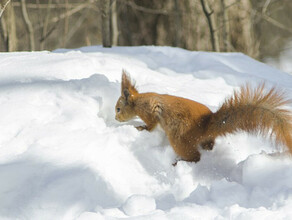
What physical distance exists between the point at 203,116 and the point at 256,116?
459 millimetres

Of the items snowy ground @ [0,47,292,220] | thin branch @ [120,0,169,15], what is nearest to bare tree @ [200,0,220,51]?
thin branch @ [120,0,169,15]

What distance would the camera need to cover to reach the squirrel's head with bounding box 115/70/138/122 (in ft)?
10.5

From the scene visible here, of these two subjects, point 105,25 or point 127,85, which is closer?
point 127,85

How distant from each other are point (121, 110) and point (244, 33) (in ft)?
11.9

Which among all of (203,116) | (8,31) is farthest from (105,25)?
(203,116)

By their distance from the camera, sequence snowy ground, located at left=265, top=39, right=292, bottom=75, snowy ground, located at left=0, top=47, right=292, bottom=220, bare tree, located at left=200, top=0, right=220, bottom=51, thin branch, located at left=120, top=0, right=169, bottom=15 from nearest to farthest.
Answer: snowy ground, located at left=0, top=47, right=292, bottom=220 < bare tree, located at left=200, top=0, right=220, bottom=51 < thin branch, located at left=120, top=0, right=169, bottom=15 < snowy ground, located at left=265, top=39, right=292, bottom=75

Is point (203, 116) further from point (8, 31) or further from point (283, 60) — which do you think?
point (283, 60)

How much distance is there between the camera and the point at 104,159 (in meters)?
2.47

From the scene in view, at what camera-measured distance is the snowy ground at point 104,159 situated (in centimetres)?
203

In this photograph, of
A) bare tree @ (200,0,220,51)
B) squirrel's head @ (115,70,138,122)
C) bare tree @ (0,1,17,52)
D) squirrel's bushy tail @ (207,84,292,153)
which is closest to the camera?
squirrel's bushy tail @ (207,84,292,153)

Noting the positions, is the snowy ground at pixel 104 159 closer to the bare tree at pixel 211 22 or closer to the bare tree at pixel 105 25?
the bare tree at pixel 105 25

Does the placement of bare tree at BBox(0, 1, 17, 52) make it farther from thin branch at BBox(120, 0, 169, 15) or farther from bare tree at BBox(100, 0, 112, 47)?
thin branch at BBox(120, 0, 169, 15)

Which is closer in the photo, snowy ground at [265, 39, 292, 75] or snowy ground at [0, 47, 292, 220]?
snowy ground at [0, 47, 292, 220]

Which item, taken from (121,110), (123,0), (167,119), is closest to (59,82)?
(121,110)
